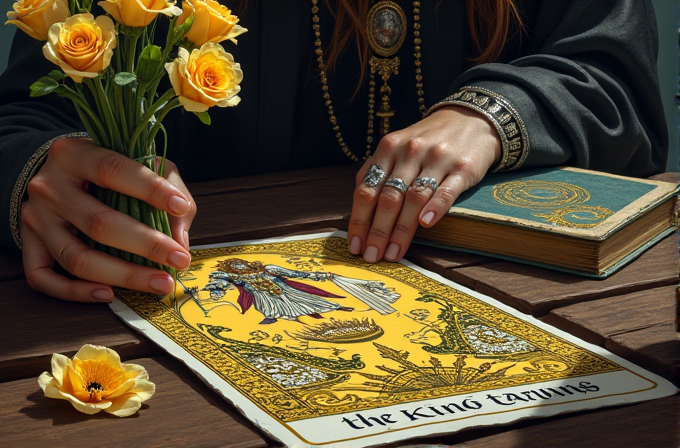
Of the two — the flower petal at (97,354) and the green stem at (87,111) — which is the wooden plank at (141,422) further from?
the green stem at (87,111)

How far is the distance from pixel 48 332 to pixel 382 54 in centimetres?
102

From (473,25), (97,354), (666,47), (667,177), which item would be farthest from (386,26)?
(666,47)

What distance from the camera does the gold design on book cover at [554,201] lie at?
3.84ft

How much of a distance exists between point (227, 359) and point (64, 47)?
0.37 metres

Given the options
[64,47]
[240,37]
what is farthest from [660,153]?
[64,47]

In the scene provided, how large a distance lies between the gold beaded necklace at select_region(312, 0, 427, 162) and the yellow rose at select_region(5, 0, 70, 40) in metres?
0.86

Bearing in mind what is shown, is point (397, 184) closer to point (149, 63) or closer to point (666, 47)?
point (149, 63)

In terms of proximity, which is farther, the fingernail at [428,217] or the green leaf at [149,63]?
the fingernail at [428,217]

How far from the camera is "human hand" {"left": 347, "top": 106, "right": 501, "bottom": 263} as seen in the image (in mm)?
1229

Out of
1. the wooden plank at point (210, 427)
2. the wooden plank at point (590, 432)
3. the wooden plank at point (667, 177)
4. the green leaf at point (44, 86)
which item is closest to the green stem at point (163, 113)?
the green leaf at point (44, 86)

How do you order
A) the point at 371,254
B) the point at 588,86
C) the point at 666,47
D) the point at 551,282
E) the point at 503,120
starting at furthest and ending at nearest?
the point at 666,47 < the point at 588,86 < the point at 503,120 < the point at 371,254 < the point at 551,282

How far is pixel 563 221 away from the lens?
1.16m

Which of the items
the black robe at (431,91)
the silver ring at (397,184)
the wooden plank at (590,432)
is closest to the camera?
the wooden plank at (590,432)

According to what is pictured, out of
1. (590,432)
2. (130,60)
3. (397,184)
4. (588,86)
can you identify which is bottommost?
(590,432)
